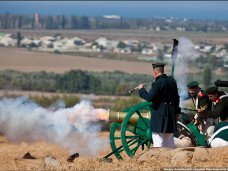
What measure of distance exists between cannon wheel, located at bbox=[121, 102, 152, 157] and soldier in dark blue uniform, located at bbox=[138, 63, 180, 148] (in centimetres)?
71

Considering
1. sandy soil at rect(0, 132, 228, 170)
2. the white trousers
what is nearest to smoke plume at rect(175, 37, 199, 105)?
the white trousers

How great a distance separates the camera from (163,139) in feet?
51.5

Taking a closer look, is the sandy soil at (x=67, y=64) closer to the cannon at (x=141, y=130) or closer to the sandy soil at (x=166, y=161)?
the cannon at (x=141, y=130)

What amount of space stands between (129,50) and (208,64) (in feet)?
142

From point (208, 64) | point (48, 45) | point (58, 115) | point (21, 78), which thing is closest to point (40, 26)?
point (48, 45)

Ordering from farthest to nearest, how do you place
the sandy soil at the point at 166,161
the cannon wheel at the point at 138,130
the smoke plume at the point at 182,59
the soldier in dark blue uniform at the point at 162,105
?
the smoke plume at the point at 182,59
the cannon wheel at the point at 138,130
the soldier in dark blue uniform at the point at 162,105
the sandy soil at the point at 166,161

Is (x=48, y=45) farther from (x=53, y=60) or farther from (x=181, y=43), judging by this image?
(x=181, y=43)

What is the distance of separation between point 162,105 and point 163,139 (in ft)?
2.01

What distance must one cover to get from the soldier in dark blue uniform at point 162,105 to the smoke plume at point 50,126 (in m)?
3.48

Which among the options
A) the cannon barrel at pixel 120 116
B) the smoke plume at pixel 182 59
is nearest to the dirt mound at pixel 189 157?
the cannon barrel at pixel 120 116

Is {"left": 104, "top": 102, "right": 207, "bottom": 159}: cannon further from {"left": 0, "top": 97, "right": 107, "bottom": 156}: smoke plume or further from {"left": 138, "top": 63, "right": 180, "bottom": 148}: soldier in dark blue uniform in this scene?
{"left": 0, "top": 97, "right": 107, "bottom": 156}: smoke plume

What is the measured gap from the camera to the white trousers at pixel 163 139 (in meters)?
15.7

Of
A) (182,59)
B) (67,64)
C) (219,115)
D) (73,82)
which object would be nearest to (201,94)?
(219,115)

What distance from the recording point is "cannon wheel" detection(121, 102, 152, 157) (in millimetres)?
A: 16295
